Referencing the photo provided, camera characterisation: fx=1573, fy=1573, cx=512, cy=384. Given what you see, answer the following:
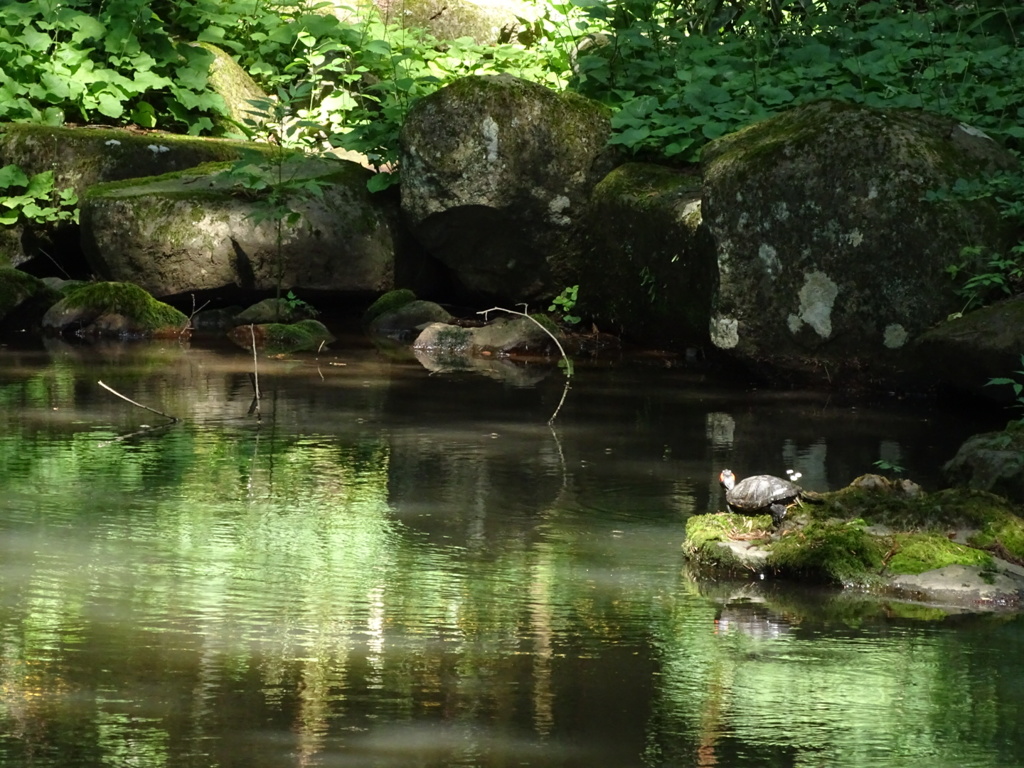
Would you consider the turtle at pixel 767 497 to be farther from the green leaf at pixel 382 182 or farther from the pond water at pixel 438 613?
the green leaf at pixel 382 182

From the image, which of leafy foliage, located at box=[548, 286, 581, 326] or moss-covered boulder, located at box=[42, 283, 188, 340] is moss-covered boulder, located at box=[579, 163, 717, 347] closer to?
leafy foliage, located at box=[548, 286, 581, 326]

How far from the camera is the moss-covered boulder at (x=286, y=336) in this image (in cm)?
1116

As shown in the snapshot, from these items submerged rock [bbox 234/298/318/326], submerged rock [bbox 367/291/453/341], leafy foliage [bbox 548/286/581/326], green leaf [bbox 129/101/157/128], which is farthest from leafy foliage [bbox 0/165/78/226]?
leafy foliage [bbox 548/286/581/326]

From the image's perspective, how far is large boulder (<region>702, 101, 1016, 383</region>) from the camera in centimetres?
917

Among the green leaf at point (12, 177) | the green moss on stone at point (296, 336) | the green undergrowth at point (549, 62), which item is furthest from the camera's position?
the green leaf at point (12, 177)

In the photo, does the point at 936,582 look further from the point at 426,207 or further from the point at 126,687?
the point at 426,207

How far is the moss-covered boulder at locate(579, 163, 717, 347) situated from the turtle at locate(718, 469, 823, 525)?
15.5ft

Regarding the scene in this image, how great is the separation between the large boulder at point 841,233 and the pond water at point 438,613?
1.39m

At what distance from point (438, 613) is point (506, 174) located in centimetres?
784

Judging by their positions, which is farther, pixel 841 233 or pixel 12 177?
pixel 12 177

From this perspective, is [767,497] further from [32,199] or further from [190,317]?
[32,199]

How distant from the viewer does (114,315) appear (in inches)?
469

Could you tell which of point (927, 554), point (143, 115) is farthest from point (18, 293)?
point (927, 554)

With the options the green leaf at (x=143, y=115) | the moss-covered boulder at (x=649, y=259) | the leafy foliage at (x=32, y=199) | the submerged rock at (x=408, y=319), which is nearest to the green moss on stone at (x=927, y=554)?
the moss-covered boulder at (x=649, y=259)
